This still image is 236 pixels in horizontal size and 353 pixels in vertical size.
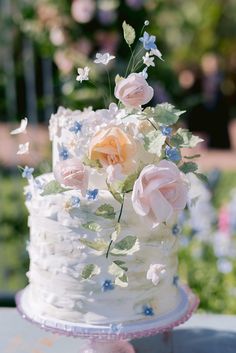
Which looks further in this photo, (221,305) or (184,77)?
(184,77)

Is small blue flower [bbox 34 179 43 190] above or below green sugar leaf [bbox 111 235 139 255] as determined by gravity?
above

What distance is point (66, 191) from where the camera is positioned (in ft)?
4.20

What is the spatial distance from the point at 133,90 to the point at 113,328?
0.40 metres

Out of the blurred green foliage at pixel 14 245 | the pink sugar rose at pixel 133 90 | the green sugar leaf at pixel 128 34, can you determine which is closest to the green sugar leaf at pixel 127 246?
the pink sugar rose at pixel 133 90

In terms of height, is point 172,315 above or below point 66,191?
below

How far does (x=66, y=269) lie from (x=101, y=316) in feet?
0.32

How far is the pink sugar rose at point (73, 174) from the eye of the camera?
118 cm

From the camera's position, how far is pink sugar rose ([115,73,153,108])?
119 cm

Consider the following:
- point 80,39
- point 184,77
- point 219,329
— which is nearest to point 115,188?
point 219,329

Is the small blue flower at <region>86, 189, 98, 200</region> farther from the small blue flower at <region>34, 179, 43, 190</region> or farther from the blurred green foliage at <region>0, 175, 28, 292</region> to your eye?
Result: the blurred green foliage at <region>0, 175, 28, 292</region>

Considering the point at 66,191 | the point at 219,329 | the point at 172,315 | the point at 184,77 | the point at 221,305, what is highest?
the point at 66,191

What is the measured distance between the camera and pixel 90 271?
1246 mm

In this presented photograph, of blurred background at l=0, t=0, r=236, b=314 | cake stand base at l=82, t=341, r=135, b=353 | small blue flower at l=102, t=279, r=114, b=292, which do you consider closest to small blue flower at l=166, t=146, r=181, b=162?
small blue flower at l=102, t=279, r=114, b=292

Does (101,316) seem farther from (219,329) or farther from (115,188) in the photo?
(219,329)
